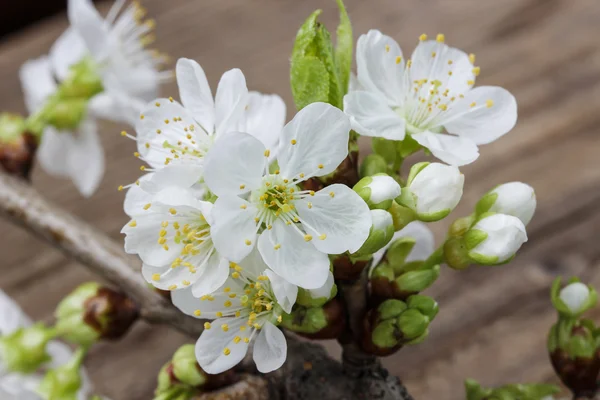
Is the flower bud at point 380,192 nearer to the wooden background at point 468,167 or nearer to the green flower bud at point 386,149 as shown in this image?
the green flower bud at point 386,149

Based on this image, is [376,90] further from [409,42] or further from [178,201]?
[409,42]

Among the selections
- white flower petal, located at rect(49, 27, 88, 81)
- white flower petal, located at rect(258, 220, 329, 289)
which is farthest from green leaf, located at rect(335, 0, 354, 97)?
white flower petal, located at rect(49, 27, 88, 81)

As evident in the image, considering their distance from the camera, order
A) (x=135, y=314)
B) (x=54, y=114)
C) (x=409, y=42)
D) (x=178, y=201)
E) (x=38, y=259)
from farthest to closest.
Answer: (x=409, y=42) → (x=38, y=259) → (x=54, y=114) → (x=135, y=314) → (x=178, y=201)

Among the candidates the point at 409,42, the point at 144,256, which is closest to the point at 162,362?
the point at 144,256

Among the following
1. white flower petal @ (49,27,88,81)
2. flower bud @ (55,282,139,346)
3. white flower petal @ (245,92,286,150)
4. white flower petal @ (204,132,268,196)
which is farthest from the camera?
white flower petal @ (49,27,88,81)

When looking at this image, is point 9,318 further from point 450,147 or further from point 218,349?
point 450,147

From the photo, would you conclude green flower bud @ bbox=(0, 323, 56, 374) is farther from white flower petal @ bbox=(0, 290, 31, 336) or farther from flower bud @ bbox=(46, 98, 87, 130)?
flower bud @ bbox=(46, 98, 87, 130)
